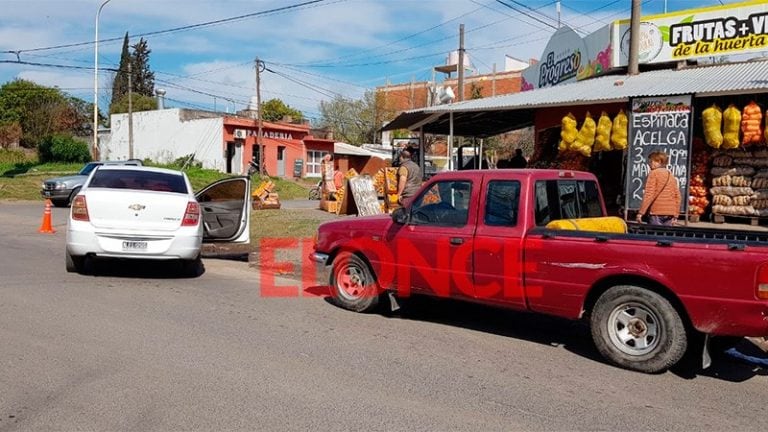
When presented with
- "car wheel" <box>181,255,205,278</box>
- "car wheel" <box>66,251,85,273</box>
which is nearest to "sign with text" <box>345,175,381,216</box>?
"car wheel" <box>181,255,205,278</box>

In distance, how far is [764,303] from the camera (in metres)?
4.82

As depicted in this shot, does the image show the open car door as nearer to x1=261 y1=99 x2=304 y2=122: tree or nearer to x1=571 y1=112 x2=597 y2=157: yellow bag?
x1=571 y1=112 x2=597 y2=157: yellow bag

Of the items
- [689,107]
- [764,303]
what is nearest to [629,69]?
[689,107]

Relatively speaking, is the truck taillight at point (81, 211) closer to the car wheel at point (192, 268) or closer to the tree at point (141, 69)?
the car wheel at point (192, 268)

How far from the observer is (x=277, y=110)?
250 ft

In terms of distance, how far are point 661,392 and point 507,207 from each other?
6.82ft

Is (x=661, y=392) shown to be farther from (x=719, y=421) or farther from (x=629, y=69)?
(x=629, y=69)

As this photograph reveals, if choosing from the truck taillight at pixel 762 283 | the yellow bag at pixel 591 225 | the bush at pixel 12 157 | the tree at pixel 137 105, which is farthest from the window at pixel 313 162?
the truck taillight at pixel 762 283

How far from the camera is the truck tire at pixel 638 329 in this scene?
528cm

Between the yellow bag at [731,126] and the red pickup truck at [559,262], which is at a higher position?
the yellow bag at [731,126]

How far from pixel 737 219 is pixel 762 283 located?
7.78m

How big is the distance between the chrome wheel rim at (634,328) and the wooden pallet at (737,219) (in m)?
7.25

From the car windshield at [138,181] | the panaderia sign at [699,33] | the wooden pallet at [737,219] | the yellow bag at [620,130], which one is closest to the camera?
the car windshield at [138,181]

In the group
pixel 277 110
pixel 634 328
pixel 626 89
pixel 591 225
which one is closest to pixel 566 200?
pixel 591 225
